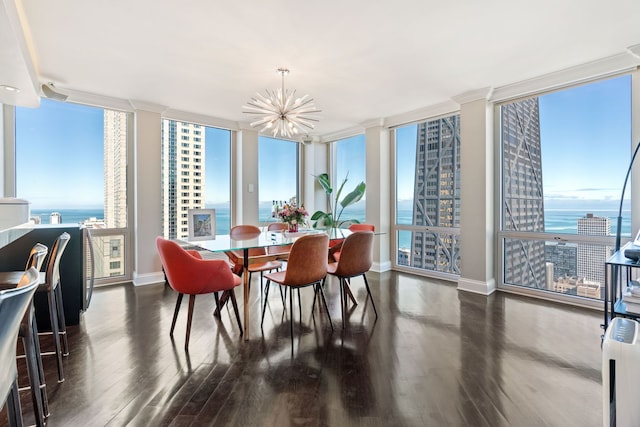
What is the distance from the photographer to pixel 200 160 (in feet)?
16.8

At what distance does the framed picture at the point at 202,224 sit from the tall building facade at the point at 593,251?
4105mm

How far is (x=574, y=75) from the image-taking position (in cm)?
327

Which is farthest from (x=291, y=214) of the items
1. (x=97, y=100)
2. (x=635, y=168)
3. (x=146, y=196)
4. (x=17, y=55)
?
(x=635, y=168)

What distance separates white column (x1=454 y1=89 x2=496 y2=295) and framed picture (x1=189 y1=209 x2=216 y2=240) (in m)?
3.23

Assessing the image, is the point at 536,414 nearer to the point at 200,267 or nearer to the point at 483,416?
the point at 483,416

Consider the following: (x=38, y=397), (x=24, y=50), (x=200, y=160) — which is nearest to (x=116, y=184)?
(x=200, y=160)

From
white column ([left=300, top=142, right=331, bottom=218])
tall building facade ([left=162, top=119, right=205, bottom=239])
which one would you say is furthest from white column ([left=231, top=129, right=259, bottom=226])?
white column ([left=300, top=142, right=331, bottom=218])

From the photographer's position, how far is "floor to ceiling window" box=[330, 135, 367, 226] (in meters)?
5.92

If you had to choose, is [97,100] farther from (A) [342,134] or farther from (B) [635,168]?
(B) [635,168]

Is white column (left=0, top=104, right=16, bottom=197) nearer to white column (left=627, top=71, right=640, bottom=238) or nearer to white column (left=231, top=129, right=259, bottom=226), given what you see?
white column (left=231, top=129, right=259, bottom=226)

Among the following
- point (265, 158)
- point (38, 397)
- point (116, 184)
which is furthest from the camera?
point (265, 158)

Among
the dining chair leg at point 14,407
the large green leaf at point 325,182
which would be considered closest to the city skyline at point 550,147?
the large green leaf at point 325,182

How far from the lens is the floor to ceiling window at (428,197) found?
180 inches

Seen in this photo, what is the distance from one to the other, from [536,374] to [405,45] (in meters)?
2.77
